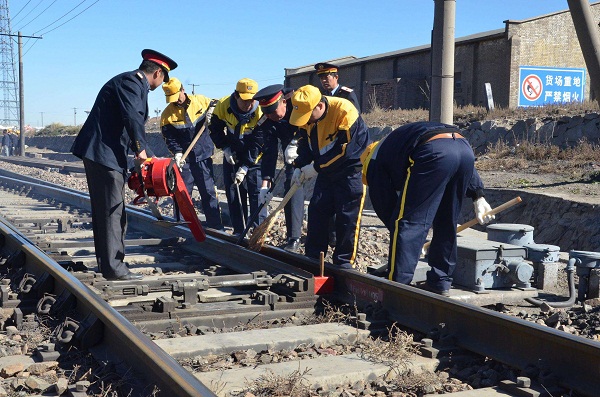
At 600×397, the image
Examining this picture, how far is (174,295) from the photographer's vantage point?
5047 mm

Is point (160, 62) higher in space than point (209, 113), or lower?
higher

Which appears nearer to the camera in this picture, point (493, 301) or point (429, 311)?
point (429, 311)

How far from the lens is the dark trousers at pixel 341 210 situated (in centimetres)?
642

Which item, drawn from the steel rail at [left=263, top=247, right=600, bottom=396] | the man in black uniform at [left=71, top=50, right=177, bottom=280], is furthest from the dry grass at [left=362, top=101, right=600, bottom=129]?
the steel rail at [left=263, top=247, right=600, bottom=396]

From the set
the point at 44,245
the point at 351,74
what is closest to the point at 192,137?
the point at 44,245

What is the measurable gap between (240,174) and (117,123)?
2.88 metres

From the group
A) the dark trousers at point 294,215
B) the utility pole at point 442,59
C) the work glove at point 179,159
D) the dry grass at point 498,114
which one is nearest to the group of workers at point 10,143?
the dry grass at point 498,114

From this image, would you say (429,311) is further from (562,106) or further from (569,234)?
(562,106)

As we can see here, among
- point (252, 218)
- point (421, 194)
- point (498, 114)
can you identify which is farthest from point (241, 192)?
point (498, 114)

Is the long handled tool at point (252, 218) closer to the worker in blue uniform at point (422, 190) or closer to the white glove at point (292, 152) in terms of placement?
the white glove at point (292, 152)

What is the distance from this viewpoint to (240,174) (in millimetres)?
8852

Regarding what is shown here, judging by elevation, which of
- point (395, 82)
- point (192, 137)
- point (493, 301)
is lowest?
point (493, 301)

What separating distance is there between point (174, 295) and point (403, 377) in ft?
6.42

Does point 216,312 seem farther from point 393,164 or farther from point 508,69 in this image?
point 508,69
